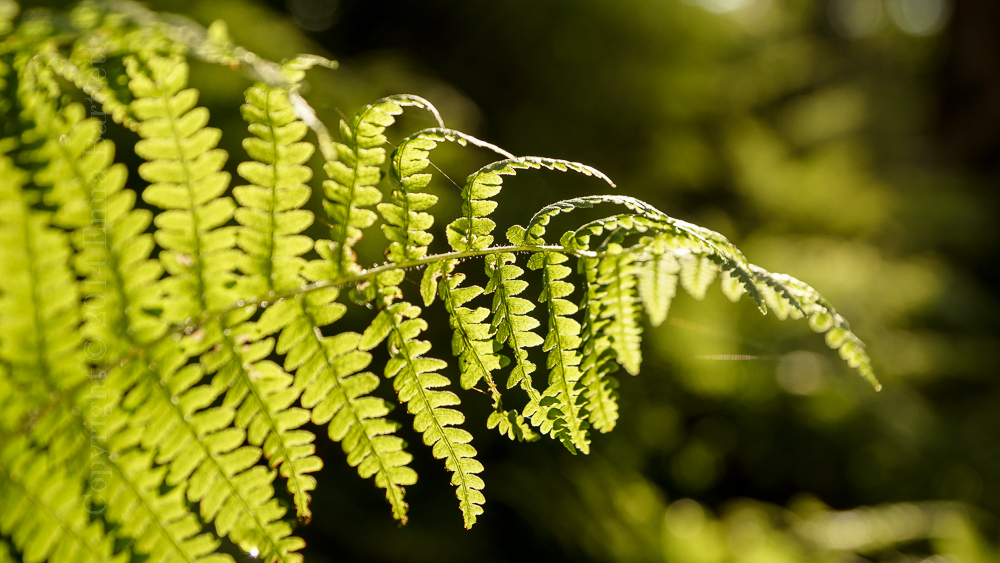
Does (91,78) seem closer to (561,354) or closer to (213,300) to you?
(213,300)

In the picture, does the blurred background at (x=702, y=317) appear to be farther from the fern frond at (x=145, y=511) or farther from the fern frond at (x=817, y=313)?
the fern frond at (x=145, y=511)

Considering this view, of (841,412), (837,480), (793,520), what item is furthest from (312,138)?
(837,480)

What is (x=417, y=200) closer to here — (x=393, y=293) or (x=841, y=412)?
(x=393, y=293)

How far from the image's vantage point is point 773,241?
12.2 ft

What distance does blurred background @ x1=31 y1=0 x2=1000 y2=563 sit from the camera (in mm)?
2279

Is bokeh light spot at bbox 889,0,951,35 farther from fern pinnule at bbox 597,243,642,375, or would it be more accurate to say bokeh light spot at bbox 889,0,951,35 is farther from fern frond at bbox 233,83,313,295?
fern frond at bbox 233,83,313,295

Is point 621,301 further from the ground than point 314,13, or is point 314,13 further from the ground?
point 621,301

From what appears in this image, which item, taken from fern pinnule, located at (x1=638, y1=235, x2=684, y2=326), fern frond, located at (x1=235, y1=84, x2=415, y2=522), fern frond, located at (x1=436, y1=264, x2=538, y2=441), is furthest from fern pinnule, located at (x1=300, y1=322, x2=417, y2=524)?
fern pinnule, located at (x1=638, y1=235, x2=684, y2=326)

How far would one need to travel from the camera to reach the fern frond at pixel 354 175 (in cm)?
64

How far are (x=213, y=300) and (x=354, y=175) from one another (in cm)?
20

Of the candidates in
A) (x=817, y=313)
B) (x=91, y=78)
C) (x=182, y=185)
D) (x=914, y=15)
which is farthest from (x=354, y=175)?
(x=914, y=15)

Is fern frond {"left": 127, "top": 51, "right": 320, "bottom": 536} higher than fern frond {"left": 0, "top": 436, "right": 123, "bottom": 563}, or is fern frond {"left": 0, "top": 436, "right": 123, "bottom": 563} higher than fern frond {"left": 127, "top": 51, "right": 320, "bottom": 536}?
fern frond {"left": 127, "top": 51, "right": 320, "bottom": 536}

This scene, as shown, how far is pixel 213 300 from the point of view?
0.62 meters

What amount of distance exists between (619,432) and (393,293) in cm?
219
